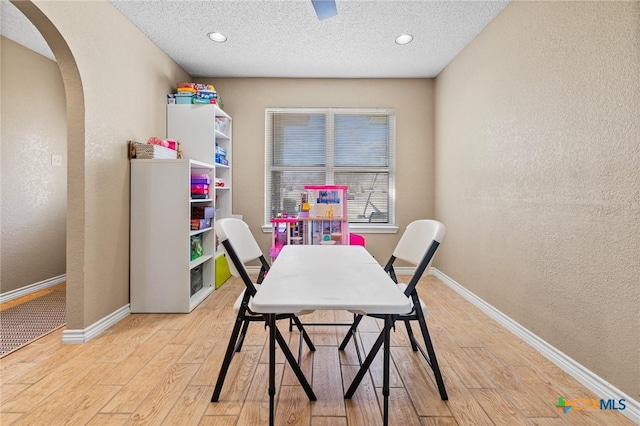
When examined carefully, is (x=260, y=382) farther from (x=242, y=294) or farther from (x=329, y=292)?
(x=329, y=292)

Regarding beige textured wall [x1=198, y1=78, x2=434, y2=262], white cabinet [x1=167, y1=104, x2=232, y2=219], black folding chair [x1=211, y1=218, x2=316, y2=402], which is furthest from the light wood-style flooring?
beige textured wall [x1=198, y1=78, x2=434, y2=262]

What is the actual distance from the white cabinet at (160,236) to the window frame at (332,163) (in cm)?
154

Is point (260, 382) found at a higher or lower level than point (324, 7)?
lower

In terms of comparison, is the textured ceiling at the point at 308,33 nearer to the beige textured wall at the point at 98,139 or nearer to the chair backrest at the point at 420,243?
the beige textured wall at the point at 98,139

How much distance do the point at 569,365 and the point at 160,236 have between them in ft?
10.2

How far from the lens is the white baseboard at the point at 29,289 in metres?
3.13

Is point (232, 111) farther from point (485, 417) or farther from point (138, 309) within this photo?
point (485, 417)

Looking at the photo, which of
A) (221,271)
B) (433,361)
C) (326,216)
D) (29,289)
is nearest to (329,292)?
(433,361)

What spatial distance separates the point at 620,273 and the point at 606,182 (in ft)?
1.55

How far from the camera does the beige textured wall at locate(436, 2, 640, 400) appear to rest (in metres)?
1.60

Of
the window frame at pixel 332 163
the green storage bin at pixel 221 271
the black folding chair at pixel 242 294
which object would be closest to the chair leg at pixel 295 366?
the black folding chair at pixel 242 294

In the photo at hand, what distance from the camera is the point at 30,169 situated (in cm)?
334

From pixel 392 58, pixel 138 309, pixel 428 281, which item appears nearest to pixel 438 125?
pixel 392 58

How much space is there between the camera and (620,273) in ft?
5.32
